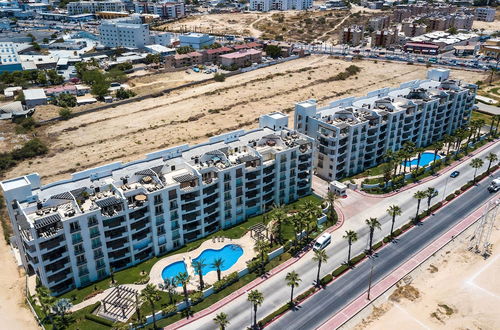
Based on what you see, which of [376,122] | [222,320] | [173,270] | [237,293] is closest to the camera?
[222,320]

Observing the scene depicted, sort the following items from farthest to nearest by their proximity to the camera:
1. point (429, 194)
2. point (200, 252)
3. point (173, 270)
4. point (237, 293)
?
point (429, 194) → point (200, 252) → point (173, 270) → point (237, 293)

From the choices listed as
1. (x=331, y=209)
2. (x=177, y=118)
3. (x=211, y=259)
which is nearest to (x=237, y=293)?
(x=211, y=259)

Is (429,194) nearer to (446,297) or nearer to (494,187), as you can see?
(494,187)

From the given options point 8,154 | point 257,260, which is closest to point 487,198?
point 257,260

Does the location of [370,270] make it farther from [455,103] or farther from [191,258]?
[455,103]

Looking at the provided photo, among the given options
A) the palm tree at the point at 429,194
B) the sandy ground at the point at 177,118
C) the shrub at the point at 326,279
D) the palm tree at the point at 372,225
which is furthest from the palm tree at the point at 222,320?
the sandy ground at the point at 177,118

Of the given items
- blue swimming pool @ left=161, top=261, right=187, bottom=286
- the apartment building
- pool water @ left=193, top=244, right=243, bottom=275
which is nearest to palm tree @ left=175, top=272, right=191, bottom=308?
blue swimming pool @ left=161, top=261, right=187, bottom=286
